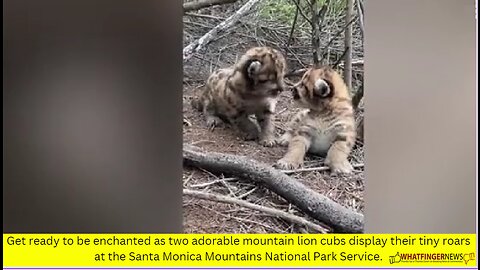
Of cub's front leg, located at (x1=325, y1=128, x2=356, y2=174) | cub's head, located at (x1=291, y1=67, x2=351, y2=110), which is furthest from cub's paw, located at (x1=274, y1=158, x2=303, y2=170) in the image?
cub's head, located at (x1=291, y1=67, x2=351, y2=110)

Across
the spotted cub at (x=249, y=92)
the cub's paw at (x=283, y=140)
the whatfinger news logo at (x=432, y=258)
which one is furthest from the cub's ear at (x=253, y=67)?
the whatfinger news logo at (x=432, y=258)

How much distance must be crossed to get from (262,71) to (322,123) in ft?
0.98

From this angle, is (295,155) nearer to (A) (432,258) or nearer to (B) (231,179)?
(B) (231,179)

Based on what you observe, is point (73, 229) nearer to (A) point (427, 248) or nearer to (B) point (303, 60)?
(B) point (303, 60)

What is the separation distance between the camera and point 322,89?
2.16 meters

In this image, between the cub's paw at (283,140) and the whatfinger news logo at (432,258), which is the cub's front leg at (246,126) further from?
the whatfinger news logo at (432,258)

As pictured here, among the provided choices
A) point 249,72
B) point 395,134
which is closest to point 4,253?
point 249,72

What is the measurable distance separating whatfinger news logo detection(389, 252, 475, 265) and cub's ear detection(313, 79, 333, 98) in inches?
25.1

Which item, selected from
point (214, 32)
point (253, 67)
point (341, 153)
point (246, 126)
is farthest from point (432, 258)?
point (214, 32)

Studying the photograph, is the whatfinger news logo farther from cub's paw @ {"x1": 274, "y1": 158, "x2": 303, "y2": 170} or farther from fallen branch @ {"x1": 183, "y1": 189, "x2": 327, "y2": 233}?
cub's paw @ {"x1": 274, "y1": 158, "x2": 303, "y2": 170}

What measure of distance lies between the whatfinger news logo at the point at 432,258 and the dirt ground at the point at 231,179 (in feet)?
0.76

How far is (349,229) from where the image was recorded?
2.10 metres

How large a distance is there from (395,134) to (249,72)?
1.88 ft

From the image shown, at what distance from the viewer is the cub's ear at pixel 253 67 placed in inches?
84.1
